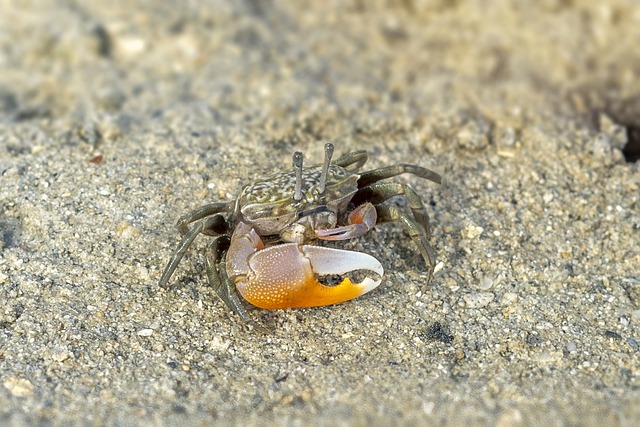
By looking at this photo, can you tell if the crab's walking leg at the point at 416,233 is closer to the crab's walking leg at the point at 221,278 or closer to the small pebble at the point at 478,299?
the small pebble at the point at 478,299

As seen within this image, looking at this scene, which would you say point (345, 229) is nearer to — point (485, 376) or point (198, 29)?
point (485, 376)

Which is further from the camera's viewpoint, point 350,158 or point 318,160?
point 318,160

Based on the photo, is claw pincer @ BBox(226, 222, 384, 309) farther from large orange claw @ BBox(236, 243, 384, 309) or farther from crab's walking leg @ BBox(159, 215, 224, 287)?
crab's walking leg @ BBox(159, 215, 224, 287)

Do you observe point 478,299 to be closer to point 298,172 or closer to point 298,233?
point 298,233

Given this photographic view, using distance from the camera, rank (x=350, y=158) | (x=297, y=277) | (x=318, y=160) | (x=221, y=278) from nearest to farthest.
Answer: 1. (x=297, y=277)
2. (x=221, y=278)
3. (x=350, y=158)
4. (x=318, y=160)

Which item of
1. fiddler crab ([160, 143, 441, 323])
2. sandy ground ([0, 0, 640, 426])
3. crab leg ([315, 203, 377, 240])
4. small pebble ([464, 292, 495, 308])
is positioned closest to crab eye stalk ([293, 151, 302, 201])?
fiddler crab ([160, 143, 441, 323])

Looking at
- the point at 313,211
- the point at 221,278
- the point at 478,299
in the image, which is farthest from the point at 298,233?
the point at 478,299
